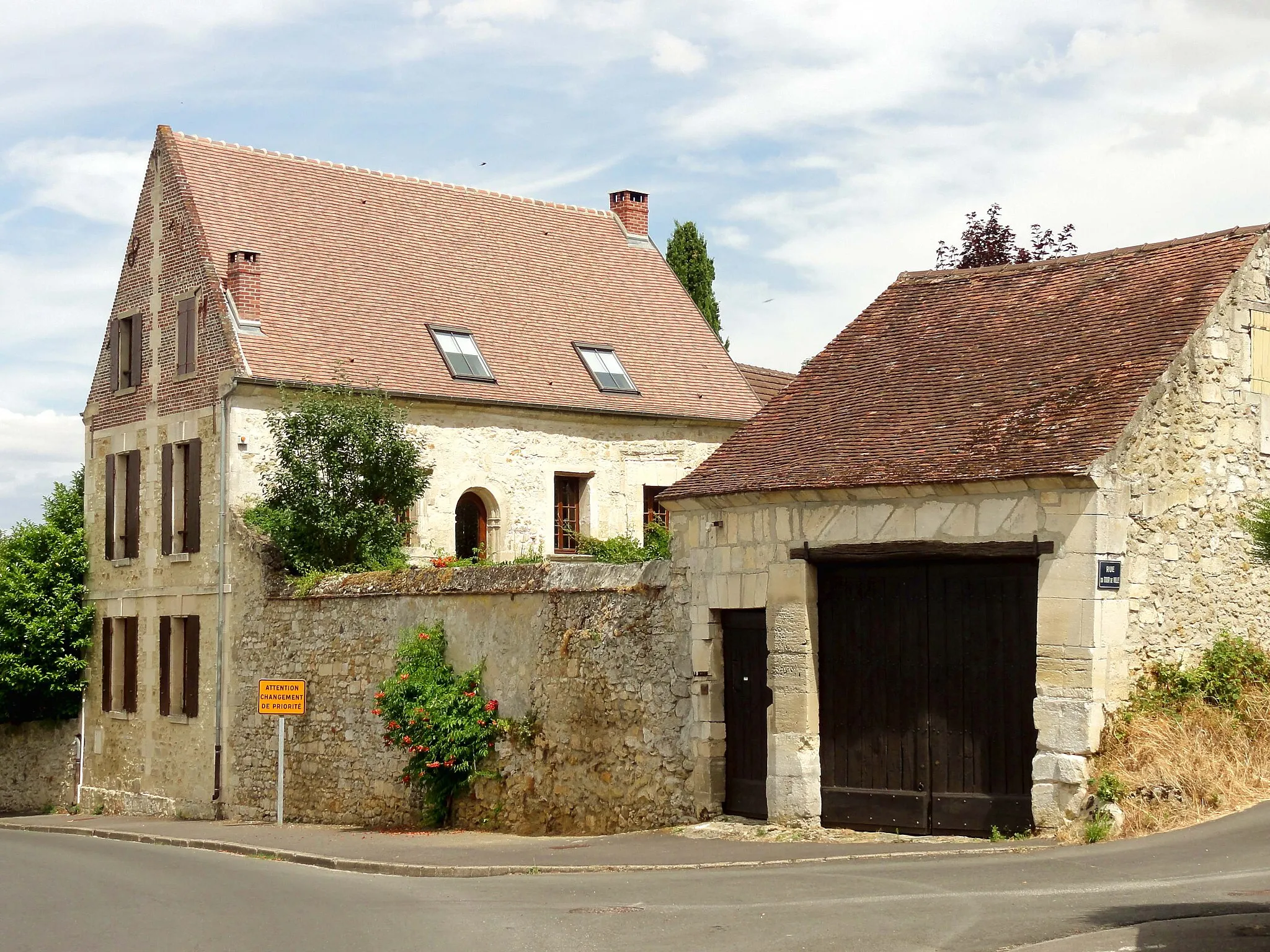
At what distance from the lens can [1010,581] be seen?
1422 centimetres

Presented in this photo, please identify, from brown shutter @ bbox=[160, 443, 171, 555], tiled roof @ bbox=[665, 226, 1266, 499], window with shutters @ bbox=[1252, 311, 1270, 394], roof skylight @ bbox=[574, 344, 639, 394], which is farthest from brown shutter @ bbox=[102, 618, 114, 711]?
window with shutters @ bbox=[1252, 311, 1270, 394]

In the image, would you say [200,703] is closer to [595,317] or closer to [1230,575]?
[595,317]

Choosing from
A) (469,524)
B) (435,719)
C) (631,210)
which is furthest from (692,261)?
(435,719)

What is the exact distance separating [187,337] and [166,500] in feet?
8.84

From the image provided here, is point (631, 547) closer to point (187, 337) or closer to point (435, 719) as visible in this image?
point (435, 719)

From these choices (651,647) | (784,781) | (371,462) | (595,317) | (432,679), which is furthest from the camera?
(595,317)

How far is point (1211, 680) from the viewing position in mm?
14391

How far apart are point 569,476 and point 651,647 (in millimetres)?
11812

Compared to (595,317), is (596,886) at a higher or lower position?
lower

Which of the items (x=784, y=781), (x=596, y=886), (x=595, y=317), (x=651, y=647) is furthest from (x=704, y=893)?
(x=595, y=317)

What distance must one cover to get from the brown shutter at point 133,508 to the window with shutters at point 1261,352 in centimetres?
1889

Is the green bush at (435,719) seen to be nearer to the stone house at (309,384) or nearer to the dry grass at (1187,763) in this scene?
the stone house at (309,384)

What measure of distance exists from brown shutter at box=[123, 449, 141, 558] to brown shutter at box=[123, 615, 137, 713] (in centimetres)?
119

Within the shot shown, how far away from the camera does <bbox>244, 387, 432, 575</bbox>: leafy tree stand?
2323 cm
